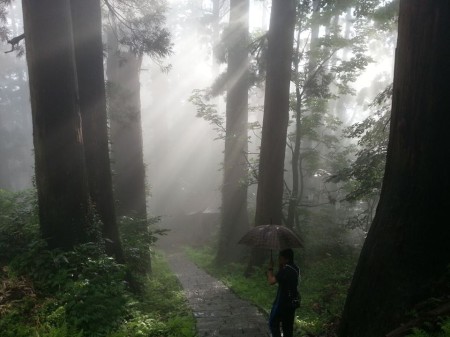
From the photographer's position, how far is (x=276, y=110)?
1166 centimetres

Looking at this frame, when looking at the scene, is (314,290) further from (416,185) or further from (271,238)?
(416,185)

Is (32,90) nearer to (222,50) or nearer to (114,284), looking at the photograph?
(114,284)

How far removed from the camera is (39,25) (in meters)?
Answer: 6.78

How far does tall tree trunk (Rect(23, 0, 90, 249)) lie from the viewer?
678 centimetres

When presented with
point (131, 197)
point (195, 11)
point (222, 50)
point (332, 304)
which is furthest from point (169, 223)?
point (195, 11)

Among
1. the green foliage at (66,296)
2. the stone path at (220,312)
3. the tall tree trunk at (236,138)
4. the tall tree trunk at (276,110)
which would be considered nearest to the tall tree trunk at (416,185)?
the stone path at (220,312)

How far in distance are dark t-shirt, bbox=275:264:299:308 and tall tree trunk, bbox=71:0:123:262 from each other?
4599mm

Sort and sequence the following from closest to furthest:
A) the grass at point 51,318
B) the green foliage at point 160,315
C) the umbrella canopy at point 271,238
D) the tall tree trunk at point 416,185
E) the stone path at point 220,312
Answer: the tall tree trunk at point 416,185
the grass at point 51,318
the umbrella canopy at point 271,238
the green foliage at point 160,315
the stone path at point 220,312

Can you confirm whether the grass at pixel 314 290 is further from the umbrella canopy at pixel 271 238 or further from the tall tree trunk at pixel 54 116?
the tall tree trunk at pixel 54 116

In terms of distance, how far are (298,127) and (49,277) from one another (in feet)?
34.8

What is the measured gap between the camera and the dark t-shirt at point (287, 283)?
532cm

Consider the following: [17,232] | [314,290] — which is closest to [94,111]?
[17,232]

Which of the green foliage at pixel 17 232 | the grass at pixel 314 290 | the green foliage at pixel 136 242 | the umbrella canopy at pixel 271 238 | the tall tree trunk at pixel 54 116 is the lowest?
the grass at pixel 314 290

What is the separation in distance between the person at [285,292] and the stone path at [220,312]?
0.97m
